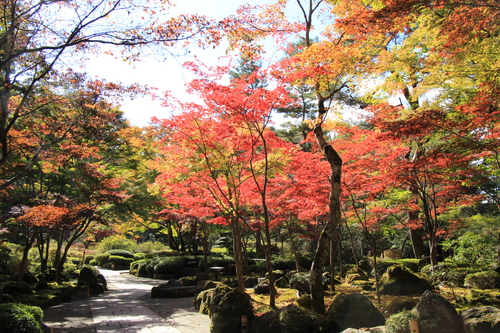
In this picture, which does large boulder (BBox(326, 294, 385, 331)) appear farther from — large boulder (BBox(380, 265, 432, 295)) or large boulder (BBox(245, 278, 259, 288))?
large boulder (BBox(245, 278, 259, 288))

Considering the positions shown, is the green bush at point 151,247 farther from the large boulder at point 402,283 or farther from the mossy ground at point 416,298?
the large boulder at point 402,283

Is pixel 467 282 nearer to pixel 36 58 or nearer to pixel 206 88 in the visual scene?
pixel 206 88

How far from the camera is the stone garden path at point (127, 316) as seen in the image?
252 inches

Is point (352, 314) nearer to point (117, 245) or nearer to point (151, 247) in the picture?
point (151, 247)

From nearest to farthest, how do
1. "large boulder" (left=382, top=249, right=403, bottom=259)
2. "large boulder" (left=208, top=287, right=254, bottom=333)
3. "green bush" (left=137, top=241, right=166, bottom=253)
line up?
"large boulder" (left=208, top=287, right=254, bottom=333)
"large boulder" (left=382, top=249, right=403, bottom=259)
"green bush" (left=137, top=241, right=166, bottom=253)

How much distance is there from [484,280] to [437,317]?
634cm

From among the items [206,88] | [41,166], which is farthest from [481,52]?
[41,166]

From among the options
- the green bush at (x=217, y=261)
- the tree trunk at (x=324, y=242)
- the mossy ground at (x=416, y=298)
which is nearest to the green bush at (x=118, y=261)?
the green bush at (x=217, y=261)

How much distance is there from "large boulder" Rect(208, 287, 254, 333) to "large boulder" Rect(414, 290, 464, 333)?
280 cm

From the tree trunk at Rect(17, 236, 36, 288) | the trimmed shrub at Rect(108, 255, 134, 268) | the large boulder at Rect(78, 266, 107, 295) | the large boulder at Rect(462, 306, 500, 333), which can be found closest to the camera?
the large boulder at Rect(462, 306, 500, 333)

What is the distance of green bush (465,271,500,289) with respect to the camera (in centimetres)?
898

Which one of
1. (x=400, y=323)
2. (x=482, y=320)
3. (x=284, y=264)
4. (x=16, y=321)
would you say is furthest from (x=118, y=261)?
(x=482, y=320)

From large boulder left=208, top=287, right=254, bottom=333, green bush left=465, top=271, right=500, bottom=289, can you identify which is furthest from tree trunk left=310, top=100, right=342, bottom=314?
green bush left=465, top=271, right=500, bottom=289

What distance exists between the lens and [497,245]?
11.9 m
